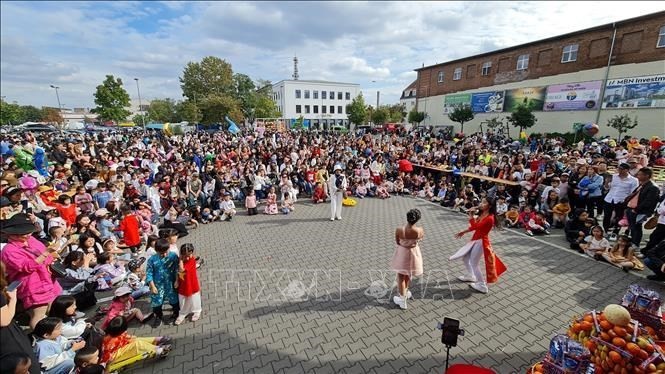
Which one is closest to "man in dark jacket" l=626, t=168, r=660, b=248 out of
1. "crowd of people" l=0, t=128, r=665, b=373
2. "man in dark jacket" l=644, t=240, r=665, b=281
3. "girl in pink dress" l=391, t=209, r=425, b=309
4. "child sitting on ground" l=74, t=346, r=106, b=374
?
"crowd of people" l=0, t=128, r=665, b=373

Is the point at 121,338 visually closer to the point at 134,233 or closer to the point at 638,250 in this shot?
the point at 134,233

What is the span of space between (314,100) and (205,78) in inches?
961

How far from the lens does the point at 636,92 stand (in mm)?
23203

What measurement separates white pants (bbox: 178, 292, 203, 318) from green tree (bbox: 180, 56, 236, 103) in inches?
2053

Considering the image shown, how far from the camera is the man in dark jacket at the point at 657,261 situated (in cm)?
584

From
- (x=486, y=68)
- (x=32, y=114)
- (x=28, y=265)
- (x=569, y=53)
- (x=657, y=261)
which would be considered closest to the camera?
(x=28, y=265)

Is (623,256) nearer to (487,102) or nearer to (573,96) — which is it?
(573,96)

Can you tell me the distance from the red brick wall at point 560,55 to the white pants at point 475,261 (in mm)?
29497

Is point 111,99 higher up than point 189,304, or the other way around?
point 111,99

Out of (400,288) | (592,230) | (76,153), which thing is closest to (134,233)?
(400,288)

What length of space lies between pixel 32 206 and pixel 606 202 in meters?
16.2

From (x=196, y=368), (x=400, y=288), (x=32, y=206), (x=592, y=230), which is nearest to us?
(x=196, y=368)

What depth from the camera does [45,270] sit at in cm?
450

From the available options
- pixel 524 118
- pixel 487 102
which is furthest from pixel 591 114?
pixel 487 102
